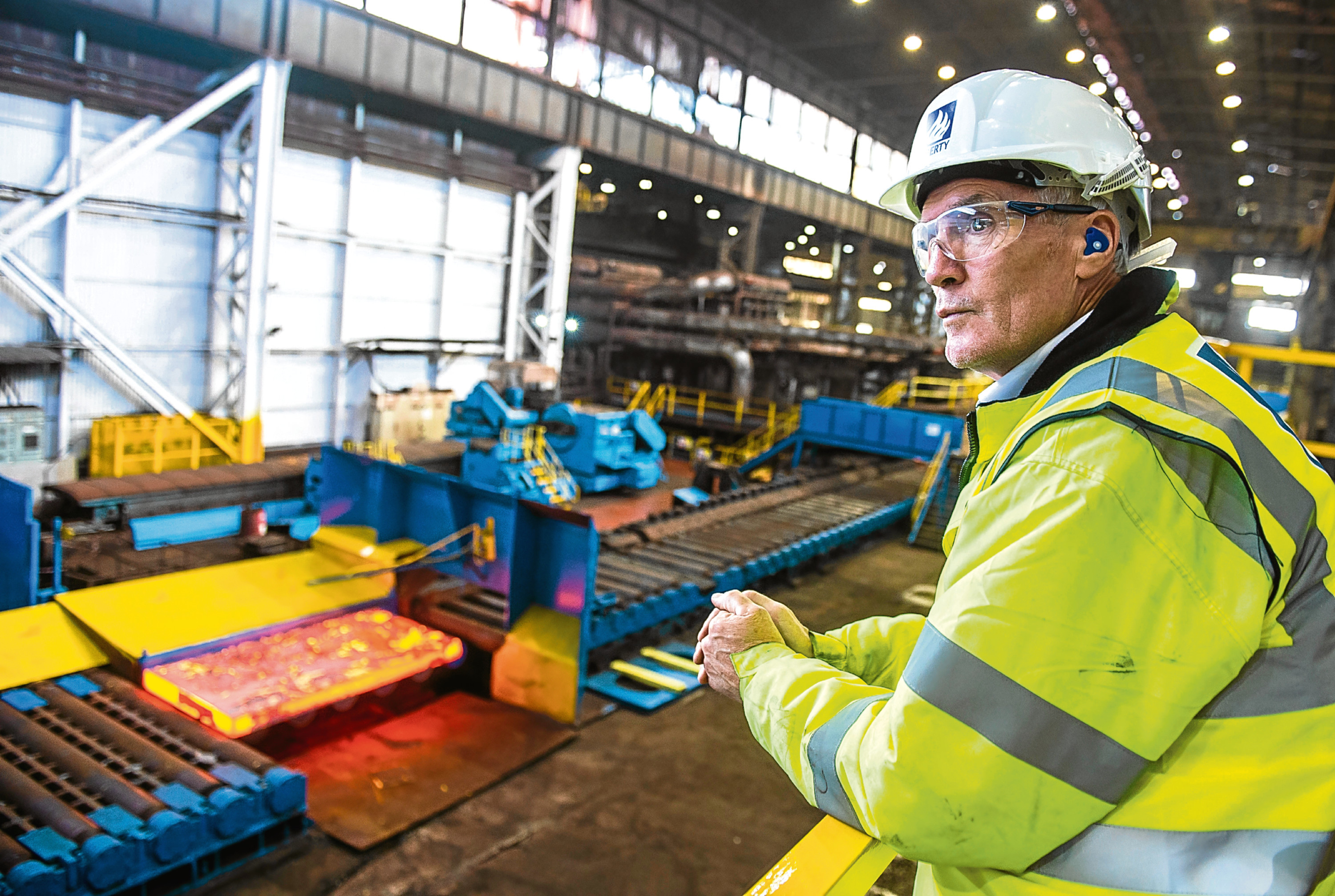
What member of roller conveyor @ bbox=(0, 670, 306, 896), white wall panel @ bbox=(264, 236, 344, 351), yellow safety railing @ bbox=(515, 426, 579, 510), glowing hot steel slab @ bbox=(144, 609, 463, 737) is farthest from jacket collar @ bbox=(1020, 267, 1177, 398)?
white wall panel @ bbox=(264, 236, 344, 351)

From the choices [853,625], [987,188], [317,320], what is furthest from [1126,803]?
[317,320]

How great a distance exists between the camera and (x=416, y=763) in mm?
5648

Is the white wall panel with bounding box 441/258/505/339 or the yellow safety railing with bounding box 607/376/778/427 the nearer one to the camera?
the white wall panel with bounding box 441/258/505/339

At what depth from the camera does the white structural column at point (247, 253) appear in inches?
473

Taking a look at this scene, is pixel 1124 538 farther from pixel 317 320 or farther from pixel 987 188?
pixel 317 320

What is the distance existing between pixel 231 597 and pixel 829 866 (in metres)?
5.73

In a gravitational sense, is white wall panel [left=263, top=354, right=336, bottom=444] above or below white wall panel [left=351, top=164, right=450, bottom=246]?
below

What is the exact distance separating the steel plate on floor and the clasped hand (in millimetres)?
4090

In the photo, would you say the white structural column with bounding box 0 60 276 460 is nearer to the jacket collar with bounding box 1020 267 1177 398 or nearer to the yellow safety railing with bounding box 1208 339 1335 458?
the yellow safety railing with bounding box 1208 339 1335 458

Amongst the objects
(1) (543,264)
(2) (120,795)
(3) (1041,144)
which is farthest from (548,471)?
(3) (1041,144)

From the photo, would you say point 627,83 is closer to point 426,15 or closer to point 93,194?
point 426,15

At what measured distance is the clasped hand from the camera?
4.89 ft

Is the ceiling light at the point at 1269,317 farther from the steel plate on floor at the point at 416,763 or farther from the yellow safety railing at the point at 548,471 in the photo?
the steel plate on floor at the point at 416,763

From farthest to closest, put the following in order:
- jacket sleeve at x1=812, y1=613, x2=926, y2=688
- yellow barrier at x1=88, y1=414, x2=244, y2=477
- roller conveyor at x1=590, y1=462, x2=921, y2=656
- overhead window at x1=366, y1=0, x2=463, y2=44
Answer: overhead window at x1=366, y1=0, x2=463, y2=44
yellow barrier at x1=88, y1=414, x2=244, y2=477
roller conveyor at x1=590, y1=462, x2=921, y2=656
jacket sleeve at x1=812, y1=613, x2=926, y2=688
